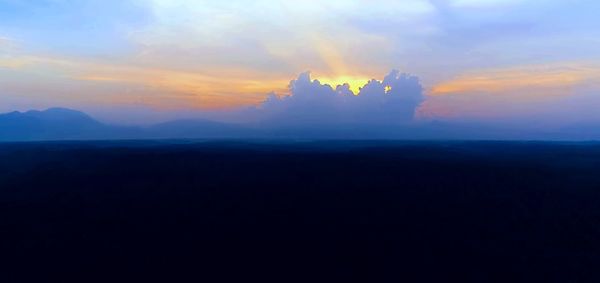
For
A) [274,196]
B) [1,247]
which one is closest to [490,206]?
[274,196]

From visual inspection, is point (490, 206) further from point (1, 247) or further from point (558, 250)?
point (1, 247)

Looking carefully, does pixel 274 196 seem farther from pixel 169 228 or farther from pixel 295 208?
pixel 169 228

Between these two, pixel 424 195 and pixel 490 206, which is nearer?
pixel 490 206

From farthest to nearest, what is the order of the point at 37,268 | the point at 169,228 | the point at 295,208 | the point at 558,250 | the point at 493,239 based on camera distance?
the point at 295,208
the point at 169,228
the point at 493,239
the point at 558,250
the point at 37,268

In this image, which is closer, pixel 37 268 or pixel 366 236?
pixel 37 268

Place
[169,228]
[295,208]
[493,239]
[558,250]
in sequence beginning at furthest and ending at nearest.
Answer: [295,208]
[169,228]
[493,239]
[558,250]

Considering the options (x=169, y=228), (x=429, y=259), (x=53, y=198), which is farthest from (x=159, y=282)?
(x=53, y=198)

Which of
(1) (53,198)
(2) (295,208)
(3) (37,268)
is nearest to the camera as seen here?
(3) (37,268)

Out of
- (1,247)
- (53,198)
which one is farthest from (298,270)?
(53,198)

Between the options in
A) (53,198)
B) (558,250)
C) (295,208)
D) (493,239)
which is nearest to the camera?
(558,250)
